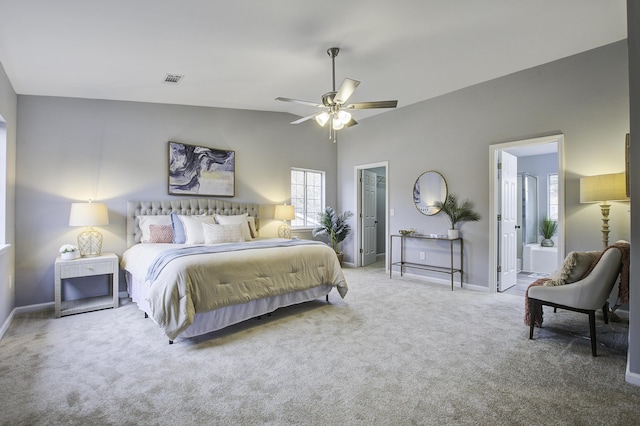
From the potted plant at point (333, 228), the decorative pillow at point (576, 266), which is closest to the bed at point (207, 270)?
the potted plant at point (333, 228)

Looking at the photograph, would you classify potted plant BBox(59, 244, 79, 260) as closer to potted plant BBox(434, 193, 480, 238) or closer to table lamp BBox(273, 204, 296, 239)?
table lamp BBox(273, 204, 296, 239)

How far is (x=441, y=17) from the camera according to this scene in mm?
2887

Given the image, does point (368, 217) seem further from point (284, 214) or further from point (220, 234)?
point (220, 234)

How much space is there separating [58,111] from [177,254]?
8.95ft

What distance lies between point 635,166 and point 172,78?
4.45 m

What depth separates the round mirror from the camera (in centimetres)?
516

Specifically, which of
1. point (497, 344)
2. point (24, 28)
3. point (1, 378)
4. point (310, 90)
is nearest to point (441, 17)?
point (310, 90)

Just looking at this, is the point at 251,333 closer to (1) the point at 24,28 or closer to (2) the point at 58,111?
(1) the point at 24,28

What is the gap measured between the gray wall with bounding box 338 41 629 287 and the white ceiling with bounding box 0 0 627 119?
325mm

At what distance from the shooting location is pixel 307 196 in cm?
663

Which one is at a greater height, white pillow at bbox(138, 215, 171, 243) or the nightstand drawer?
white pillow at bbox(138, 215, 171, 243)

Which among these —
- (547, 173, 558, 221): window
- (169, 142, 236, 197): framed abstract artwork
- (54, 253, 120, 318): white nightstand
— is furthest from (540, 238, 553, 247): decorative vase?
(54, 253, 120, 318): white nightstand

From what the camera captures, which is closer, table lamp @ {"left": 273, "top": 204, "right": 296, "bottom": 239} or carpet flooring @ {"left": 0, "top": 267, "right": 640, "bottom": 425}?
carpet flooring @ {"left": 0, "top": 267, "right": 640, "bottom": 425}

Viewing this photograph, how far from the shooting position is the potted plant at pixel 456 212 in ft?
15.8
